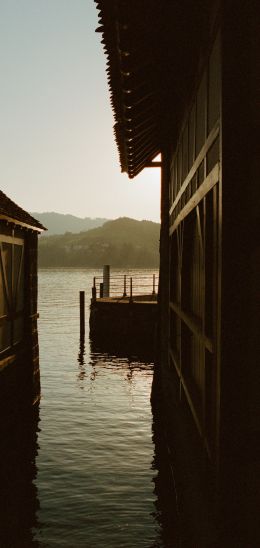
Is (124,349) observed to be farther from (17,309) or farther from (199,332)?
(199,332)

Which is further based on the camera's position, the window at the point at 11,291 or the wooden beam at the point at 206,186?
the window at the point at 11,291

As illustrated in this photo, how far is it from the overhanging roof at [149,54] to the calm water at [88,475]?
6483 millimetres

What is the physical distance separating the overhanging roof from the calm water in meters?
6.48

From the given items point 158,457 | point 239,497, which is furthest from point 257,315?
point 158,457

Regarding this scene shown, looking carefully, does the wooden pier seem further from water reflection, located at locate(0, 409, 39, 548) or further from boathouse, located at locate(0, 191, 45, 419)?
water reflection, located at locate(0, 409, 39, 548)

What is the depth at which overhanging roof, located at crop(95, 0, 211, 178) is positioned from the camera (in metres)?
5.23

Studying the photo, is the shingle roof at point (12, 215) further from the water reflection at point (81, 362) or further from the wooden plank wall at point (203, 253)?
the water reflection at point (81, 362)

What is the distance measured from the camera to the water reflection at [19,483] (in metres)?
9.59

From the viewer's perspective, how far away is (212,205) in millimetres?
5254

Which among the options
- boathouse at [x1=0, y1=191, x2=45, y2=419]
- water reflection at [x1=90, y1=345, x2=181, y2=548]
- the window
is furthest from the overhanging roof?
water reflection at [x1=90, y1=345, x2=181, y2=548]

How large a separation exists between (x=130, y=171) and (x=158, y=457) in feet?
22.4

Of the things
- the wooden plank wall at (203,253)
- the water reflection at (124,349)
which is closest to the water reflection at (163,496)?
the wooden plank wall at (203,253)

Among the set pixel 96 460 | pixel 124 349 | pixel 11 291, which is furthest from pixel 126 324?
pixel 96 460

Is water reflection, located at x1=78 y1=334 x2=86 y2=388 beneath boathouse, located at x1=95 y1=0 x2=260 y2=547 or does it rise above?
beneath
